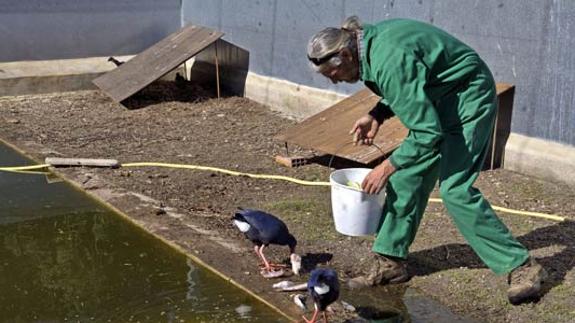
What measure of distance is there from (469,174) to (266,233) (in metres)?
1.32

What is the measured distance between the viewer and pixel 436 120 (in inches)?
180

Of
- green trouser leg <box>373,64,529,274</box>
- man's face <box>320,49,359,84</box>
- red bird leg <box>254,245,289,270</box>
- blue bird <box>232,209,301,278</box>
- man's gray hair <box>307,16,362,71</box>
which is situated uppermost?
man's gray hair <box>307,16,362,71</box>

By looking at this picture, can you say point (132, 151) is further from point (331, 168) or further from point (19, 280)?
point (19, 280)

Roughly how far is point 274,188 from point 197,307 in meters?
2.44

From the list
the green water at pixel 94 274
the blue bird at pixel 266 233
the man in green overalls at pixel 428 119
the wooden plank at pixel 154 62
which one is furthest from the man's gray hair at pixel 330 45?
the wooden plank at pixel 154 62

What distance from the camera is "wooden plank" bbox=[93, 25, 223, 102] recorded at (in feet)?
34.7

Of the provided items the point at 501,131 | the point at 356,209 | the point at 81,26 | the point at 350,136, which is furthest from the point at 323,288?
the point at 81,26

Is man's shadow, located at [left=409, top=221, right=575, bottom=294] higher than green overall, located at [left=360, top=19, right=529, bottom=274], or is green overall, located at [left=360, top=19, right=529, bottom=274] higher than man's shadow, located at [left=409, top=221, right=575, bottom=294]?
green overall, located at [left=360, top=19, right=529, bottom=274]

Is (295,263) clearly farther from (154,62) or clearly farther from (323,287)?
(154,62)

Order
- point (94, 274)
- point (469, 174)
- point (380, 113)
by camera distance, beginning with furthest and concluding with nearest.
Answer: point (94, 274) → point (380, 113) → point (469, 174)

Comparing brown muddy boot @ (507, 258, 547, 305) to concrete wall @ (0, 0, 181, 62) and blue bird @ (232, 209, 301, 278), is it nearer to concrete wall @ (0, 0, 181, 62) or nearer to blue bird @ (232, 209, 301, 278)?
blue bird @ (232, 209, 301, 278)

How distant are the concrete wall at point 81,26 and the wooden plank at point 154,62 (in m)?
0.82

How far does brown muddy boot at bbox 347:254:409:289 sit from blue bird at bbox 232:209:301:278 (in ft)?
1.37

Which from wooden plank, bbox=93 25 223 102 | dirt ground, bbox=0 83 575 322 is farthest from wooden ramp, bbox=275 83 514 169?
wooden plank, bbox=93 25 223 102
